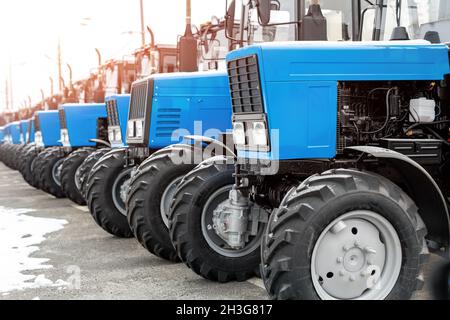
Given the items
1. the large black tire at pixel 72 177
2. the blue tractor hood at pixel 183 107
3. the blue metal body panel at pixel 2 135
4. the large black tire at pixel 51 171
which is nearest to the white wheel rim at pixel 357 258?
the blue tractor hood at pixel 183 107

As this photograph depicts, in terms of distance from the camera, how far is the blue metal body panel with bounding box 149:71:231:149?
6.60m

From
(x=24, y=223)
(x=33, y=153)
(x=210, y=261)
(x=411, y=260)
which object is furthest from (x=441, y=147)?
(x=33, y=153)

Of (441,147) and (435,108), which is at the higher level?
(435,108)

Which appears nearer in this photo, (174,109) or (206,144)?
(206,144)

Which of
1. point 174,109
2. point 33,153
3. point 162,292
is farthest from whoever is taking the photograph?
point 33,153

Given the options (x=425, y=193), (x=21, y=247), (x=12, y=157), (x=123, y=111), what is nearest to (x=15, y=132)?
(x=12, y=157)

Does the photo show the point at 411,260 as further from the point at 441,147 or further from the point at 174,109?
the point at 174,109

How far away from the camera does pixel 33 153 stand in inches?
580

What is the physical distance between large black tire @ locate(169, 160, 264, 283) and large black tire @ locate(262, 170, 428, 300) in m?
1.40

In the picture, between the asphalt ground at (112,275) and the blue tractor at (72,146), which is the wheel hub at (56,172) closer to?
the blue tractor at (72,146)

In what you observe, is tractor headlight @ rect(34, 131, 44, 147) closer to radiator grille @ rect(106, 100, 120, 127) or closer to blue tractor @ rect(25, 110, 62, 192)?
blue tractor @ rect(25, 110, 62, 192)

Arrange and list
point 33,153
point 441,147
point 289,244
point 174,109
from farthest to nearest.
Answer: point 33,153 → point 174,109 → point 441,147 → point 289,244

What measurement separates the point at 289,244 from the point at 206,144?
2625 millimetres

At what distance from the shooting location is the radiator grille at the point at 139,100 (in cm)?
691
